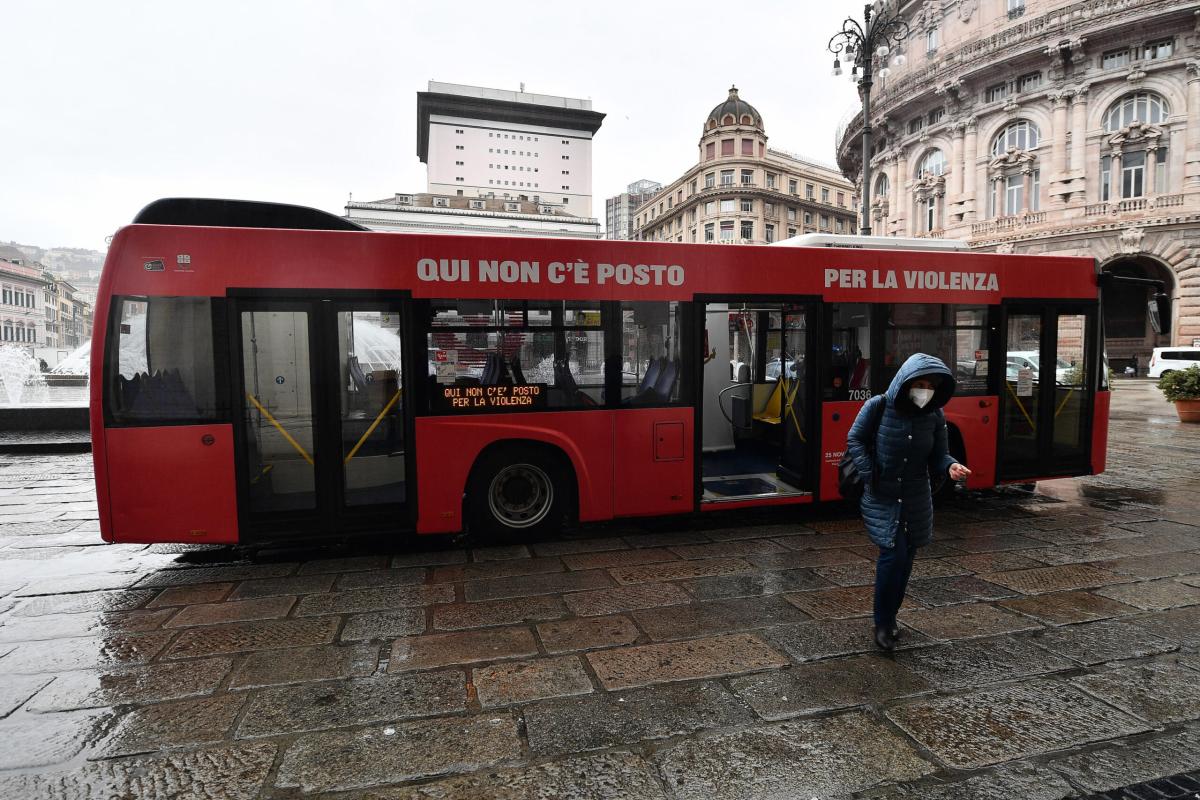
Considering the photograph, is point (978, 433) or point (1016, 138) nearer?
point (978, 433)

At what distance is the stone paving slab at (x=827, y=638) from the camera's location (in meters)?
4.05

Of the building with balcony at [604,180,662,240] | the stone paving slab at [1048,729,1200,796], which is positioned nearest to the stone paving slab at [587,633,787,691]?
the stone paving slab at [1048,729,1200,796]

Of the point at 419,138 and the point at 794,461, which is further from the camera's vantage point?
the point at 419,138

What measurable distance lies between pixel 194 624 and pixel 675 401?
4.20 m

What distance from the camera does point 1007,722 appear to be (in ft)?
10.8

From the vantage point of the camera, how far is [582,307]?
6.16 m

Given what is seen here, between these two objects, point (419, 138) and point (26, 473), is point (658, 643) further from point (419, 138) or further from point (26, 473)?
point (419, 138)

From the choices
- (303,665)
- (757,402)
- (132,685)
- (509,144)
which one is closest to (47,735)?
(132,685)

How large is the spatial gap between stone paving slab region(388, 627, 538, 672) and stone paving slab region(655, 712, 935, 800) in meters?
1.33

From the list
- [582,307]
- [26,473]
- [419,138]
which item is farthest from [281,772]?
[419,138]

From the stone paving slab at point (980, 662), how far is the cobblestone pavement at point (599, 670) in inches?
0.7

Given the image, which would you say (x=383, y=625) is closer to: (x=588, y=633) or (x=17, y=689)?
(x=588, y=633)

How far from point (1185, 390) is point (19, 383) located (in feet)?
97.5

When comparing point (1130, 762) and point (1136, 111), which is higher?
point (1136, 111)
